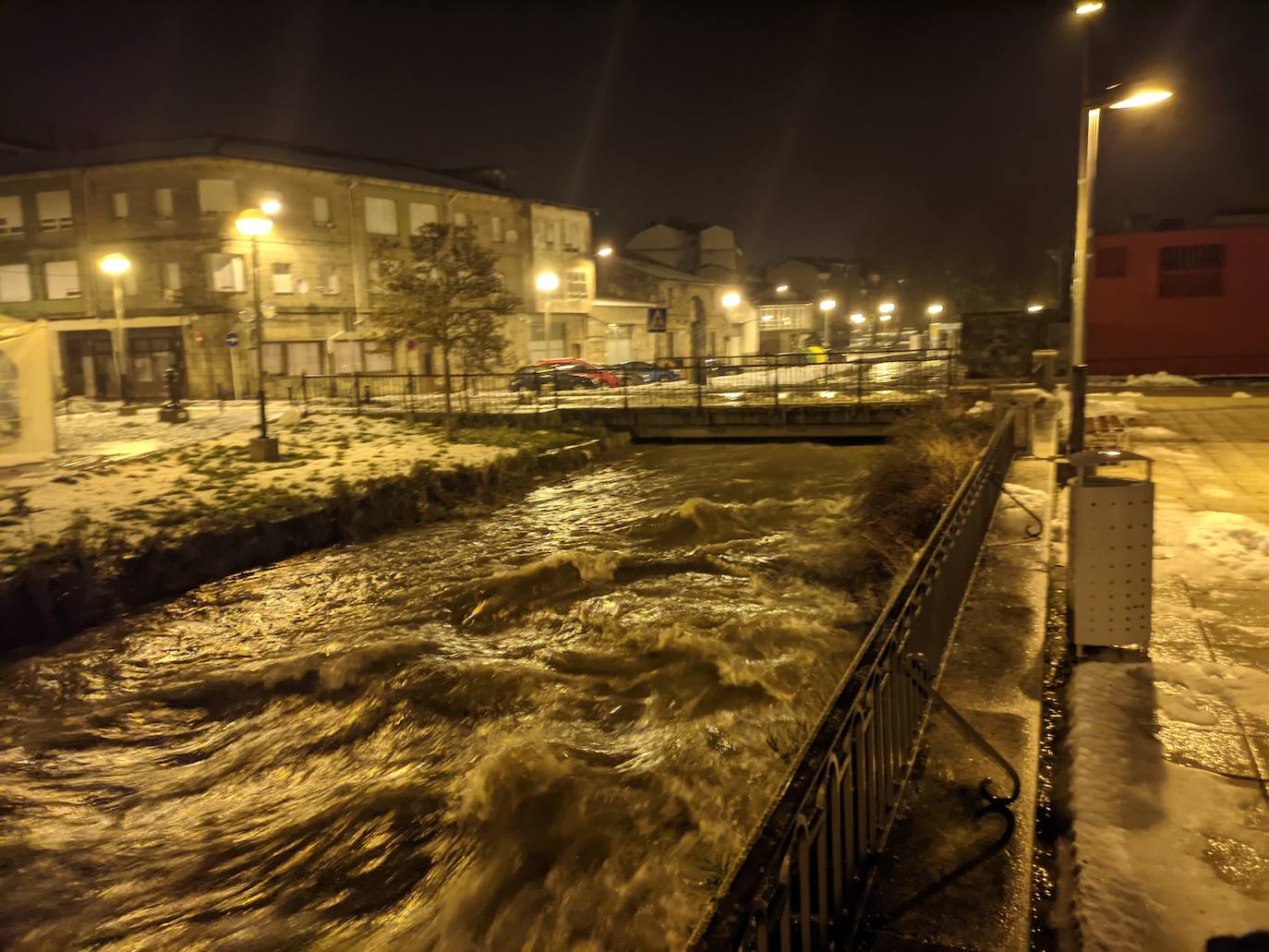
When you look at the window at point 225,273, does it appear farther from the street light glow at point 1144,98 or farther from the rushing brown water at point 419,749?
the street light glow at point 1144,98

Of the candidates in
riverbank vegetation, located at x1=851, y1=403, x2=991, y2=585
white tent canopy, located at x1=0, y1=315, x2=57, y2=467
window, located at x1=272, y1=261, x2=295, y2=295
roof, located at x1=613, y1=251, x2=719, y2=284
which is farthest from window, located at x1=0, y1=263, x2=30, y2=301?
riverbank vegetation, located at x1=851, y1=403, x2=991, y2=585

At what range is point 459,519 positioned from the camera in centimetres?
1766

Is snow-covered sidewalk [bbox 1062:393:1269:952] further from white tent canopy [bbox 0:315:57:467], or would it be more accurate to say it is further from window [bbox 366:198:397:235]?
window [bbox 366:198:397:235]

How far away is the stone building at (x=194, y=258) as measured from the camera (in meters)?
38.3

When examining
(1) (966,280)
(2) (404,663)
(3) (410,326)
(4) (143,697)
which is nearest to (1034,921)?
(2) (404,663)

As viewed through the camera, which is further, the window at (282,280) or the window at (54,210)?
the window at (54,210)

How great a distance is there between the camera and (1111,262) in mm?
35625

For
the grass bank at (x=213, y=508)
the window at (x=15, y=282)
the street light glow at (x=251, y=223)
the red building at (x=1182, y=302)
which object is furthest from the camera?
the window at (x=15, y=282)

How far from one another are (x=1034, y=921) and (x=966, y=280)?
6752cm

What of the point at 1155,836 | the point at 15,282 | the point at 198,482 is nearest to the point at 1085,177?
the point at 1155,836

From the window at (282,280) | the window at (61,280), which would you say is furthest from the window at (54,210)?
the window at (282,280)

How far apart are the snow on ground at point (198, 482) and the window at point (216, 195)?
1937 centimetres

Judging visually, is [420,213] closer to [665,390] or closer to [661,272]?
[661,272]

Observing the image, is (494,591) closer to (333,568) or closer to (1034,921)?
(333,568)
